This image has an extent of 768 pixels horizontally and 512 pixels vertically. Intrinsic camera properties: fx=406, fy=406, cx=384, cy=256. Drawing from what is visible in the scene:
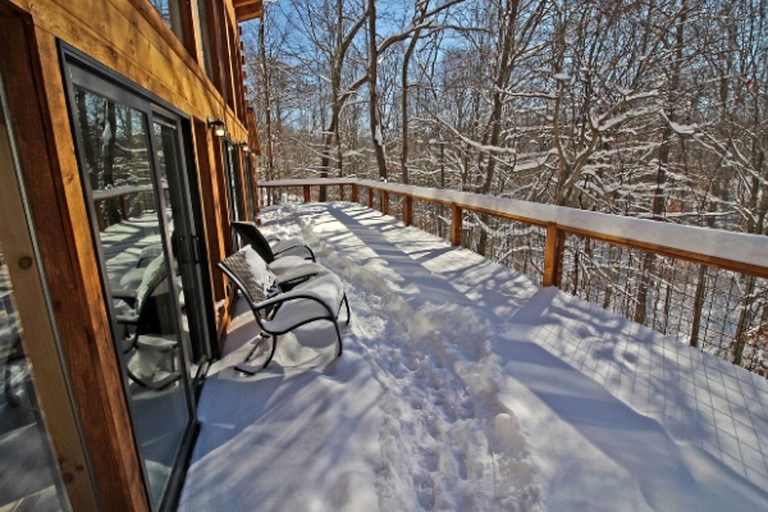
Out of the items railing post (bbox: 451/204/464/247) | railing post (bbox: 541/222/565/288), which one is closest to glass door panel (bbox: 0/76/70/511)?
railing post (bbox: 541/222/565/288)

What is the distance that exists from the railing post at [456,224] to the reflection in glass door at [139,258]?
14.4 feet

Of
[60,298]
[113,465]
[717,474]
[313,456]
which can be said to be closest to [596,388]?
[717,474]

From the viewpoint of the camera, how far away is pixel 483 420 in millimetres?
2396

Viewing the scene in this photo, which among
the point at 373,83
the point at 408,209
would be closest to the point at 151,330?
the point at 408,209

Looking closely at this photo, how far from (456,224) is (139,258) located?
16.3 feet

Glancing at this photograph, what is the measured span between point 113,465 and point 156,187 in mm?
1299

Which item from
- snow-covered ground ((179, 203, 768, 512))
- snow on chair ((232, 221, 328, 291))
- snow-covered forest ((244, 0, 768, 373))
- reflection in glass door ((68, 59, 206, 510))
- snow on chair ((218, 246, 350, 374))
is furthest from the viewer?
snow-covered forest ((244, 0, 768, 373))

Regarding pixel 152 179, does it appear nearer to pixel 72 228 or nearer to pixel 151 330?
pixel 151 330

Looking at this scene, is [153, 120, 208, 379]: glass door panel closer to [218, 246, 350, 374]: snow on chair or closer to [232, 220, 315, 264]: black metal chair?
[218, 246, 350, 374]: snow on chair

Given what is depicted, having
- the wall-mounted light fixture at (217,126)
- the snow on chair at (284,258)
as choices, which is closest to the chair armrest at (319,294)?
the snow on chair at (284,258)

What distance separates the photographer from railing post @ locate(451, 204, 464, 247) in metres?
6.22

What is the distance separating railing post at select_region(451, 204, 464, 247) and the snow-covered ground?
2.57 meters

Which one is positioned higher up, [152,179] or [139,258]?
[152,179]

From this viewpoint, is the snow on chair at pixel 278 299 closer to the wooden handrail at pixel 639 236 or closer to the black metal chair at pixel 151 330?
the black metal chair at pixel 151 330
